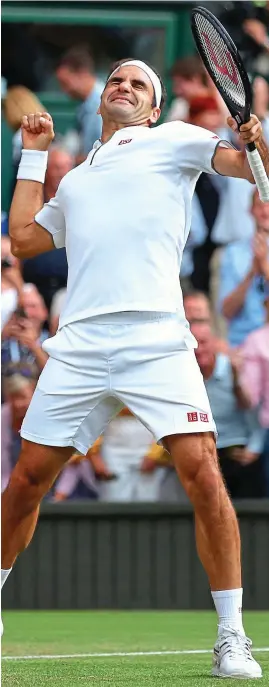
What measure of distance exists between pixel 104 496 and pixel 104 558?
1.22 ft

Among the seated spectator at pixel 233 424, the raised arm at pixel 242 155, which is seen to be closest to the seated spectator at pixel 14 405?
the seated spectator at pixel 233 424

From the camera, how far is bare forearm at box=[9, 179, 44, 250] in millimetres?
4492

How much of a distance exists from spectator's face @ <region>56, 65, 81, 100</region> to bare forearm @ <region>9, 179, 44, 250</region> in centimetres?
418

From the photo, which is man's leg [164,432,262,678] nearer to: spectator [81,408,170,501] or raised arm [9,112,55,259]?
raised arm [9,112,55,259]

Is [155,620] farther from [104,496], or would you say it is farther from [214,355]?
[214,355]

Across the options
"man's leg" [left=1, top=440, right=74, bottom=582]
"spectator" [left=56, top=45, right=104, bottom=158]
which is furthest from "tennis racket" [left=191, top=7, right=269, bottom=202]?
"spectator" [left=56, top=45, right=104, bottom=158]

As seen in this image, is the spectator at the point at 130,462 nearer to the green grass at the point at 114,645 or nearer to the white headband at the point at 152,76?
the green grass at the point at 114,645

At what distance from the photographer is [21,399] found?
25.7 ft

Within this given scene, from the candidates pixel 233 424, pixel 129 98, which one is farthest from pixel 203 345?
pixel 129 98

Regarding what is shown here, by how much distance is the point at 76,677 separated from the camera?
164 inches

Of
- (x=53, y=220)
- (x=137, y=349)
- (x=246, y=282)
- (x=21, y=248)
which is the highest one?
(x=53, y=220)

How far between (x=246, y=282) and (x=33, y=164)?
12.3 feet

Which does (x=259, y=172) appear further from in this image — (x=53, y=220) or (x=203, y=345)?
(x=203, y=345)

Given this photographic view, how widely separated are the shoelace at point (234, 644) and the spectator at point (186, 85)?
5.06 metres
